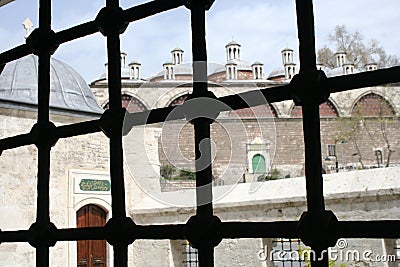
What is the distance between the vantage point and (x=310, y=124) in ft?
1.84

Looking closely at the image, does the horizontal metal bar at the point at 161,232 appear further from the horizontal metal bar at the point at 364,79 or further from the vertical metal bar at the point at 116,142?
the horizontal metal bar at the point at 364,79

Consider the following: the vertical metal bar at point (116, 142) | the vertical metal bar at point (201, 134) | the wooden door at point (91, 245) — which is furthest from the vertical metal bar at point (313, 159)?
the wooden door at point (91, 245)

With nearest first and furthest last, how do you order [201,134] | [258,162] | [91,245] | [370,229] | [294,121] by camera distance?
[370,229] < [201,134] < [91,245] < [294,121] < [258,162]

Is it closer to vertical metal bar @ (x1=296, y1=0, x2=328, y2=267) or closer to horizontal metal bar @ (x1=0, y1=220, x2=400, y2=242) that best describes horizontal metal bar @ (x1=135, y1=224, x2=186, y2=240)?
horizontal metal bar @ (x1=0, y1=220, x2=400, y2=242)

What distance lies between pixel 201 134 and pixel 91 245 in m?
5.73

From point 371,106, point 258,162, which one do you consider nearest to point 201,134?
point 258,162

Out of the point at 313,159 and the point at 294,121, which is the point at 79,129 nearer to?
the point at 313,159

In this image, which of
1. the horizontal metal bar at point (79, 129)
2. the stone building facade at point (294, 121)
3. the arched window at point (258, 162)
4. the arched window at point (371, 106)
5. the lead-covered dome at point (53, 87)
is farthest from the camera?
the arched window at point (371, 106)

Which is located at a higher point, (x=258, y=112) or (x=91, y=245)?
(x=258, y=112)

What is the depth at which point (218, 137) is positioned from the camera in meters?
15.9

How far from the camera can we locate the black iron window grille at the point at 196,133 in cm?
53

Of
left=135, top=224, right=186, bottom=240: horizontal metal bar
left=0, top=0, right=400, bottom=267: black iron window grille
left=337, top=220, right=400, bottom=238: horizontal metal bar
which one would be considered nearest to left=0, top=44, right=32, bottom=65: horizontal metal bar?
left=0, top=0, right=400, bottom=267: black iron window grille

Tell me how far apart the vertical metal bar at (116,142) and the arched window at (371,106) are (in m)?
19.6

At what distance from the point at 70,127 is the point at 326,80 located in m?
0.39
